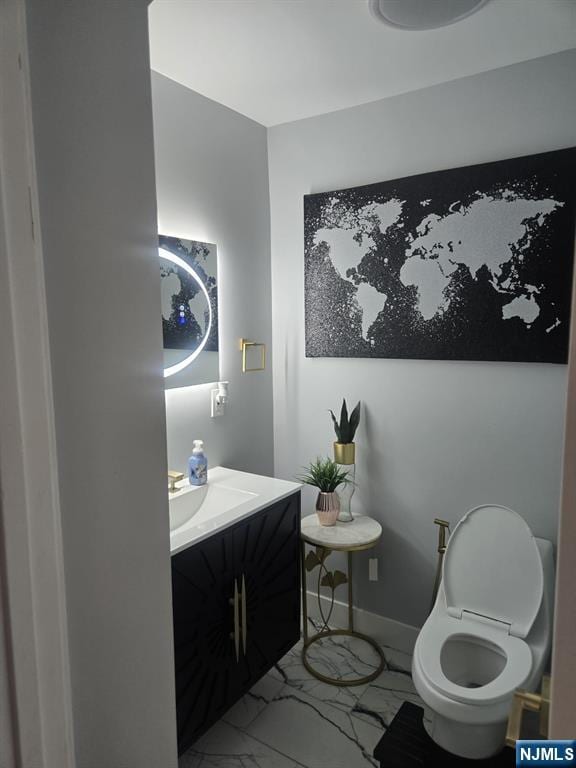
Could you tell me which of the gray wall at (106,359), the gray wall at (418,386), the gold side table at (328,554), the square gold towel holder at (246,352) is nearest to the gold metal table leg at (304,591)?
the gold side table at (328,554)

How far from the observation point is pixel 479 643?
5.93 ft

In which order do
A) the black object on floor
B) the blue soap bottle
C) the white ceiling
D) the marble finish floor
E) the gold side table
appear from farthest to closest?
the gold side table → the blue soap bottle → the marble finish floor → the black object on floor → the white ceiling

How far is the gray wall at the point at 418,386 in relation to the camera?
6.33 feet

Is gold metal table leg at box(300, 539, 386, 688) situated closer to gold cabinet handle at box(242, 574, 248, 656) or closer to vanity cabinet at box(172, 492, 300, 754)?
vanity cabinet at box(172, 492, 300, 754)

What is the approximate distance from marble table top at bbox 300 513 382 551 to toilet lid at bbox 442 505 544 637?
337mm

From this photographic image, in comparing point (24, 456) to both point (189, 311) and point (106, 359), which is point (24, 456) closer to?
point (106, 359)

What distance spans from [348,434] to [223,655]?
1.04 metres

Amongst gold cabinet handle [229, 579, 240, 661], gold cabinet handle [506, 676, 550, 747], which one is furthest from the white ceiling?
gold cabinet handle [229, 579, 240, 661]

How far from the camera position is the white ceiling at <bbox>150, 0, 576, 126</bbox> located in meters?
1.50

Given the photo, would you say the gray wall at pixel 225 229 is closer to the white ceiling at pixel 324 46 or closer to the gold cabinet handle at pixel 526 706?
the white ceiling at pixel 324 46

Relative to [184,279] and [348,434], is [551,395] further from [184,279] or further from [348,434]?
[184,279]

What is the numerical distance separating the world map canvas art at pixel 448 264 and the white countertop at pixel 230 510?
71 centimetres

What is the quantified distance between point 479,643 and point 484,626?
6 centimetres

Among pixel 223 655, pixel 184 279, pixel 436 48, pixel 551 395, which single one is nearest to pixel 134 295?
pixel 184 279
